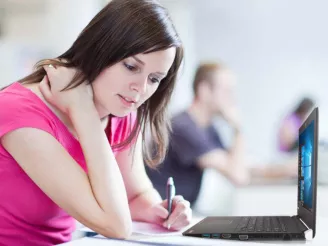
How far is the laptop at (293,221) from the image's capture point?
42.8 inches

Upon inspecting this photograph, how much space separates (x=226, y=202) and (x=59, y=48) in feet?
5.18

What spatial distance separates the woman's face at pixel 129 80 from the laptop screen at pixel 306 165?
0.34 meters

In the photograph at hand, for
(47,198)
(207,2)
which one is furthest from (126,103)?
(207,2)

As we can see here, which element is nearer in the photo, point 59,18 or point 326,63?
point 59,18

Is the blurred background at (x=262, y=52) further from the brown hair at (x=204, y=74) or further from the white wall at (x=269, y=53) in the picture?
the brown hair at (x=204, y=74)

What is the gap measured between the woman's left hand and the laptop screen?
266 millimetres

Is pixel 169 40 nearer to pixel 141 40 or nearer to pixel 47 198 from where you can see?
pixel 141 40

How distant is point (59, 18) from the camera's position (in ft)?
13.1

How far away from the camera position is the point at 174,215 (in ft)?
4.29

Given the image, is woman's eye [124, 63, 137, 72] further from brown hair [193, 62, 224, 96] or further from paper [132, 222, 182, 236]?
brown hair [193, 62, 224, 96]

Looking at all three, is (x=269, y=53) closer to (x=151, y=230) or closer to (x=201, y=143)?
(x=201, y=143)

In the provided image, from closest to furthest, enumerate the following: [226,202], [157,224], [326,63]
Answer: [157,224], [226,202], [326,63]

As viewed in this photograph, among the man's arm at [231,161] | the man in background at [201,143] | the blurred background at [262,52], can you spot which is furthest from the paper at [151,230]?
the blurred background at [262,52]

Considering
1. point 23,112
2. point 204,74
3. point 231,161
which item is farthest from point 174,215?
point 231,161
